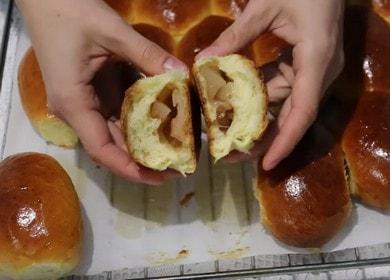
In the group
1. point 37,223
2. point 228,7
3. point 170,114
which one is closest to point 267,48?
point 228,7

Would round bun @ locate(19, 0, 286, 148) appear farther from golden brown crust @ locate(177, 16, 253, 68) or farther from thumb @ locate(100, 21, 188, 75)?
thumb @ locate(100, 21, 188, 75)

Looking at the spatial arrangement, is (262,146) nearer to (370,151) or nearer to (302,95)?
(302,95)

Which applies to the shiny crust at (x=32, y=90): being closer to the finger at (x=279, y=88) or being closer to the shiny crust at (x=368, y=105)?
the finger at (x=279, y=88)

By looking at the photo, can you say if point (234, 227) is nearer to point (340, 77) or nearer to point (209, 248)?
point (209, 248)

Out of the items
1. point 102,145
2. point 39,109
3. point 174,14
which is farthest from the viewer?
point 174,14

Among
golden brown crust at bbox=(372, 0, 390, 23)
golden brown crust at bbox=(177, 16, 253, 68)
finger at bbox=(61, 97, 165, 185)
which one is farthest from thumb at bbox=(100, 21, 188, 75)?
golden brown crust at bbox=(372, 0, 390, 23)

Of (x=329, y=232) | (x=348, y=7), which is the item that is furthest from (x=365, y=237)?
(x=348, y=7)
